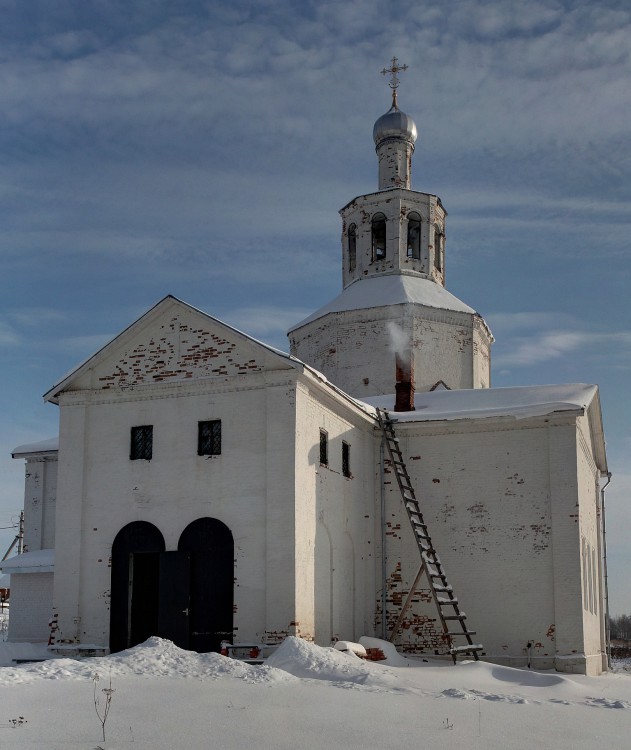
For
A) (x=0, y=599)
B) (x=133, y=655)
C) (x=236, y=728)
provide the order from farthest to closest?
(x=0, y=599), (x=133, y=655), (x=236, y=728)

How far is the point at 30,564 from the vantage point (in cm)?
2230

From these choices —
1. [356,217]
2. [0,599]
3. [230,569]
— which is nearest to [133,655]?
[230,569]

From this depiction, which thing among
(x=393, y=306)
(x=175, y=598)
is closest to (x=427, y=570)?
(x=175, y=598)

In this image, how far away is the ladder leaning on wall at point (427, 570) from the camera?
57.4 feet

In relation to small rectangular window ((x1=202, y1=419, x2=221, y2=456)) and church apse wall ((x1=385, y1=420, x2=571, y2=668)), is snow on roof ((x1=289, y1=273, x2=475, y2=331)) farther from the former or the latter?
small rectangular window ((x1=202, y1=419, x2=221, y2=456))

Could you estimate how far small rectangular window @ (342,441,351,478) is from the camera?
19109 millimetres

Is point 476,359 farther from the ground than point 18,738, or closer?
farther from the ground

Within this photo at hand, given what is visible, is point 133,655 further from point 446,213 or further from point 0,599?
point 0,599

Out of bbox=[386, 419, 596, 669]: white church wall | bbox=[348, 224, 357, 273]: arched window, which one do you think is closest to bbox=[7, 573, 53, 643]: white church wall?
bbox=[386, 419, 596, 669]: white church wall

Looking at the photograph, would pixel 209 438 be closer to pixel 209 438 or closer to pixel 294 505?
pixel 209 438

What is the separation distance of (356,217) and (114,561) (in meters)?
13.7

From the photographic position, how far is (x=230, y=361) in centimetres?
1753

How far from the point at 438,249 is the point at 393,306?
3.80 meters

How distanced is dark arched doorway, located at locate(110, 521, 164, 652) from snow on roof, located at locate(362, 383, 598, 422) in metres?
6.15
